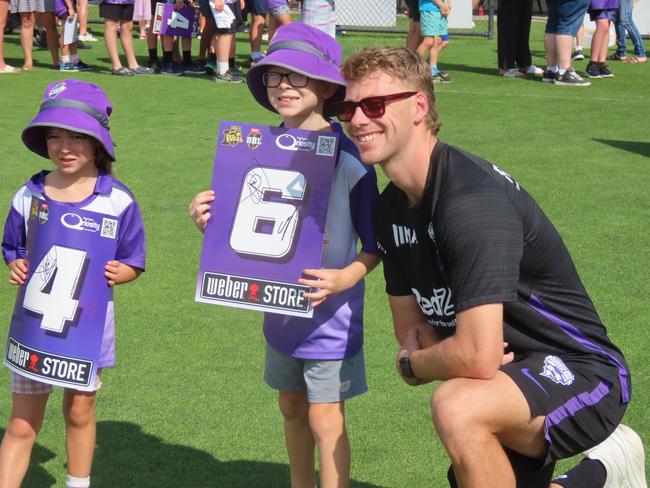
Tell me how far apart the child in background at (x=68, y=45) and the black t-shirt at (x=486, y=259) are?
11656 millimetres

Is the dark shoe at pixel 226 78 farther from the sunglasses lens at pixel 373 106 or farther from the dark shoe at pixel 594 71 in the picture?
the sunglasses lens at pixel 373 106

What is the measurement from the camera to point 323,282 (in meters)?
3.46

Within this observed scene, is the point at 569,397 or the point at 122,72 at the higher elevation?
the point at 569,397

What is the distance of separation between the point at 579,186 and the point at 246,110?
15.0ft

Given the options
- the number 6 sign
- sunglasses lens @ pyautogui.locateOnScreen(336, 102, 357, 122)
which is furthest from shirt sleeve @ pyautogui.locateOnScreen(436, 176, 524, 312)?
the number 6 sign

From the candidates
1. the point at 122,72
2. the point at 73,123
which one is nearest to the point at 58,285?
the point at 73,123

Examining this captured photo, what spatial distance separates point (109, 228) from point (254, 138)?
593 millimetres

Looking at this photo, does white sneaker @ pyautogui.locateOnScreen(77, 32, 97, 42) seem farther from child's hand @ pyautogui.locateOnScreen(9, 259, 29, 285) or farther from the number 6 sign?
the number 6 sign

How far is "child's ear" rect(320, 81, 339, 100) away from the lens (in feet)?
12.1

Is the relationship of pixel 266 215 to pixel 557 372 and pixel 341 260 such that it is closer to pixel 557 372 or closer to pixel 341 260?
pixel 341 260

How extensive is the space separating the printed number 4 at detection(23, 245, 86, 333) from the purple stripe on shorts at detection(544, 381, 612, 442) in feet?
5.28

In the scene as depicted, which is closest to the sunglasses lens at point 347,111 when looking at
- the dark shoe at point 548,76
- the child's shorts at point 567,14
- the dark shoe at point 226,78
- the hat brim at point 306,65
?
the hat brim at point 306,65

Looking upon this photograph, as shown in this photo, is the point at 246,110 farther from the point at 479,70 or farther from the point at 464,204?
the point at 464,204

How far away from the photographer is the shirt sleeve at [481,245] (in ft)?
9.93
